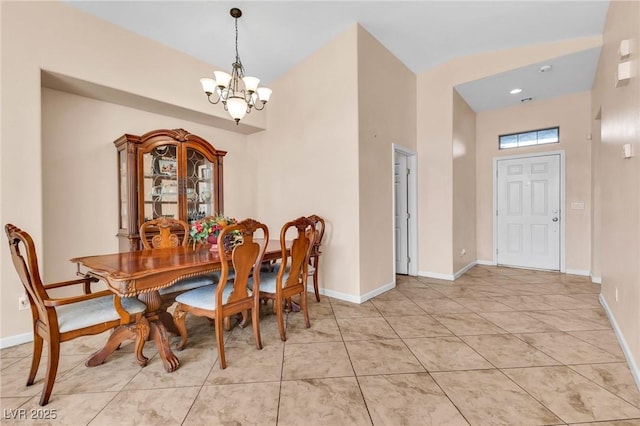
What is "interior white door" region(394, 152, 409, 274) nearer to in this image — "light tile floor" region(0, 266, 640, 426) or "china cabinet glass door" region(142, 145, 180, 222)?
"light tile floor" region(0, 266, 640, 426)

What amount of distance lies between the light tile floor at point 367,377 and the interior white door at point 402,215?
1700 mm

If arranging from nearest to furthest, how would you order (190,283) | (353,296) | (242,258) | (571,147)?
(242,258) → (190,283) → (353,296) → (571,147)

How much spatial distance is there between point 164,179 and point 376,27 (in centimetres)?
309

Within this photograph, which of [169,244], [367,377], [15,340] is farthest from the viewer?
[169,244]

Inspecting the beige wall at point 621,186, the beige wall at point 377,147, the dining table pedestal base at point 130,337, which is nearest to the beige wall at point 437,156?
the beige wall at point 377,147

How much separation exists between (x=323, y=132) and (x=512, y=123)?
3753mm

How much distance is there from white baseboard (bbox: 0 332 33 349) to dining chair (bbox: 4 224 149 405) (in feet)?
2.80

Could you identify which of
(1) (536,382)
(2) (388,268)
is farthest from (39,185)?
(1) (536,382)

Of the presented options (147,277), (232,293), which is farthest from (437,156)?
(147,277)

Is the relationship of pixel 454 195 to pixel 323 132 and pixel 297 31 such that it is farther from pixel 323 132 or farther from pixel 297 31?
pixel 297 31

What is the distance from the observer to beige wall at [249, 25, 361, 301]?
11.0 feet

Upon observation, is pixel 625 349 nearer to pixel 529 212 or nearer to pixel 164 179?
pixel 529 212

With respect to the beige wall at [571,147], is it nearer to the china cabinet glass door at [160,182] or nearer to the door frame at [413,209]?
the door frame at [413,209]

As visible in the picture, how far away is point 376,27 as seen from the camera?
3340 millimetres
